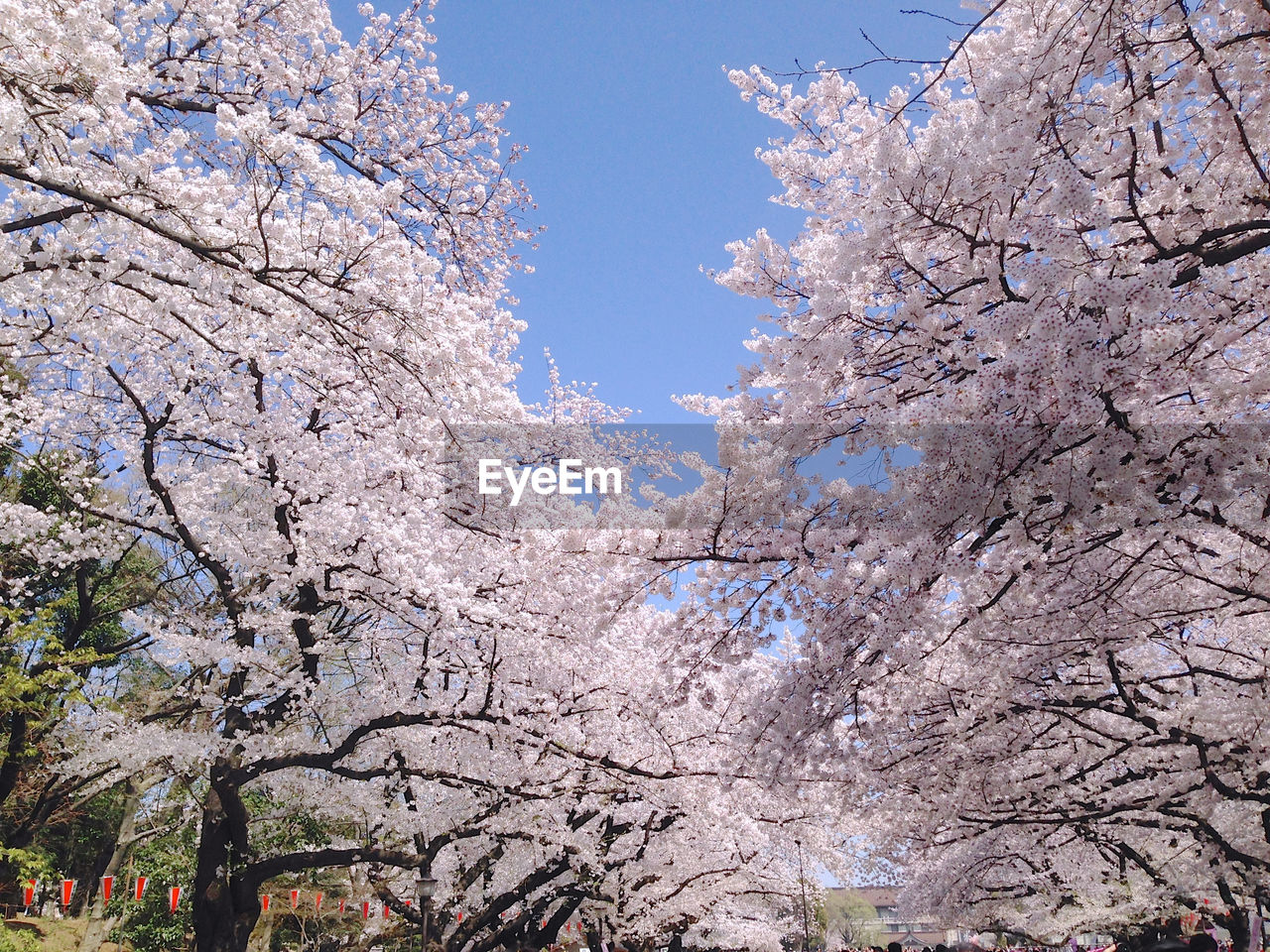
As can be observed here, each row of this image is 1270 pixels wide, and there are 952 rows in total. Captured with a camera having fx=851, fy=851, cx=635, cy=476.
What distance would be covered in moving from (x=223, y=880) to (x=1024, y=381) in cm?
972

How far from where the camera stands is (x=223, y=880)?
934 centimetres

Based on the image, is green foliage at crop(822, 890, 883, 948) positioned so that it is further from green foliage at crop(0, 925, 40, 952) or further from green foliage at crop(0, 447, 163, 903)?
green foliage at crop(0, 925, 40, 952)

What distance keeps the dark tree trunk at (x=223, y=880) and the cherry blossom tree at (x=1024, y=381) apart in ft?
22.1

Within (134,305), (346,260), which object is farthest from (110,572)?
(346,260)

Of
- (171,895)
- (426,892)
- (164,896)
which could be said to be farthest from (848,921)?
(426,892)

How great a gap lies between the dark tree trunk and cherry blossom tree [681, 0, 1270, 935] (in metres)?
6.72

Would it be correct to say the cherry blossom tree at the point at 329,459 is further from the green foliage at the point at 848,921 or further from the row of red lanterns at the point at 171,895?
the green foliage at the point at 848,921

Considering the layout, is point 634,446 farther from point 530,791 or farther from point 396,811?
point 396,811

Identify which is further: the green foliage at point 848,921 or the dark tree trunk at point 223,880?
the green foliage at point 848,921

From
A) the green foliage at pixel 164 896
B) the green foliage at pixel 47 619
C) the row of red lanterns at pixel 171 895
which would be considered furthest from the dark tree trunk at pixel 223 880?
the green foliage at pixel 164 896

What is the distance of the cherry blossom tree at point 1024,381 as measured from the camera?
3.72 meters

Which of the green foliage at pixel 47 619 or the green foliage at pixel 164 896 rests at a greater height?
the green foliage at pixel 47 619

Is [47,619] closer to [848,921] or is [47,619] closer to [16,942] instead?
[16,942]

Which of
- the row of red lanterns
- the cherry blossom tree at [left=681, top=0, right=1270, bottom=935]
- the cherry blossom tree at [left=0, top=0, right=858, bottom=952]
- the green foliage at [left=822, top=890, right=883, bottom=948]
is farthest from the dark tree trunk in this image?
the green foliage at [left=822, top=890, right=883, bottom=948]
